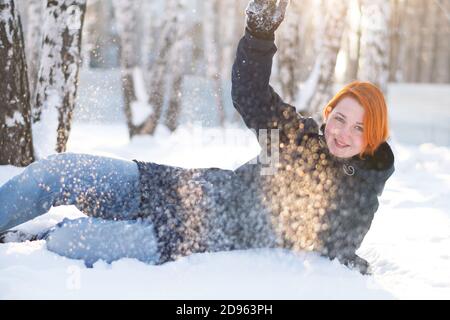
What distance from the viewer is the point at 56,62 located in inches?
223

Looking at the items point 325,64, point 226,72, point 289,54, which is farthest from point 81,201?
point 226,72

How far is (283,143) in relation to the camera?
3061 mm

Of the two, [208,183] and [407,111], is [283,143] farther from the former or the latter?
[407,111]

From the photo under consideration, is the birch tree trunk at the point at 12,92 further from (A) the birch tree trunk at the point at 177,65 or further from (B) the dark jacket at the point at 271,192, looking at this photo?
(A) the birch tree trunk at the point at 177,65

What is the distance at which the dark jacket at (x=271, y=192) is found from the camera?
3.04 m

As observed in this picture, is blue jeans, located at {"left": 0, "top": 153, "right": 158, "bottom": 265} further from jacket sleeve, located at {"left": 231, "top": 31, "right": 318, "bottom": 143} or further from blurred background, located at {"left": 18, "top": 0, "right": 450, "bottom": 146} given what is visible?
blurred background, located at {"left": 18, "top": 0, "right": 450, "bottom": 146}

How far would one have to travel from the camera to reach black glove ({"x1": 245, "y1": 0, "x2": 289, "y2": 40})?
2891 mm

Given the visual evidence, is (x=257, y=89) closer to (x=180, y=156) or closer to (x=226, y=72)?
(x=180, y=156)

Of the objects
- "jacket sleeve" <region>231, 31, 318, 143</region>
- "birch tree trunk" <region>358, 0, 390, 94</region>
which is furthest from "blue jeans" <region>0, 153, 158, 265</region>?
"birch tree trunk" <region>358, 0, 390, 94</region>

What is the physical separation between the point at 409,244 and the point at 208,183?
184 cm

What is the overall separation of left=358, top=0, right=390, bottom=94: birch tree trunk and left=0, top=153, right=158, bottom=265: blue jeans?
7689 millimetres

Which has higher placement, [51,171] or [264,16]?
[264,16]

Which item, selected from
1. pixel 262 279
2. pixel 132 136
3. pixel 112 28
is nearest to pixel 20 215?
pixel 262 279

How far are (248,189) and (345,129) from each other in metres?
0.58
